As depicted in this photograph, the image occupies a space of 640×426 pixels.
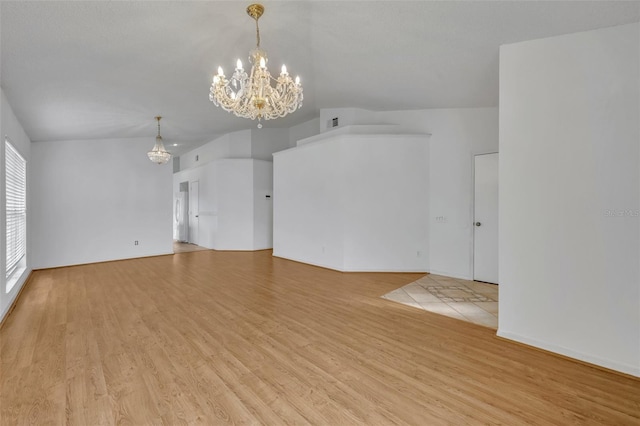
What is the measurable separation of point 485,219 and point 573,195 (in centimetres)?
248

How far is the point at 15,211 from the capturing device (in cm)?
430

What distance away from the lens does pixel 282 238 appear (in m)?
7.00

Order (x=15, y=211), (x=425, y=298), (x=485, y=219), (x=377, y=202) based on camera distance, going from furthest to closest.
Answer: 1. (x=377, y=202)
2. (x=485, y=219)
3. (x=15, y=211)
4. (x=425, y=298)

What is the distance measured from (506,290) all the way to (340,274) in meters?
2.98

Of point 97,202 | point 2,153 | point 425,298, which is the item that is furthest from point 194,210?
point 425,298

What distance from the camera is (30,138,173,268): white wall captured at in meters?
6.05

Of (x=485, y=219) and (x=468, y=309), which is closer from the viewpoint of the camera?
(x=468, y=309)

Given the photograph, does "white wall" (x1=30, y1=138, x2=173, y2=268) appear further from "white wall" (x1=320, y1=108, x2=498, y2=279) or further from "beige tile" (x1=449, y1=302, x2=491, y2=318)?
"beige tile" (x1=449, y1=302, x2=491, y2=318)

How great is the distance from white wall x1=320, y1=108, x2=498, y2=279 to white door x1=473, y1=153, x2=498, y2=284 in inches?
3.5

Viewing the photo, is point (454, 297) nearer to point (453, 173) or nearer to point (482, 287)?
point (482, 287)

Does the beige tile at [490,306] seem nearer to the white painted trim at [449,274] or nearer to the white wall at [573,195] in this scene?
the white wall at [573,195]

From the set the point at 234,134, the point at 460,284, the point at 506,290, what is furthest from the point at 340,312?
the point at 234,134

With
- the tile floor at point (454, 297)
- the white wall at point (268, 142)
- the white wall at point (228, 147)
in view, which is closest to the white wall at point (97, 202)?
the white wall at point (228, 147)

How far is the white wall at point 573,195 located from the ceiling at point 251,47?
0.93 feet
